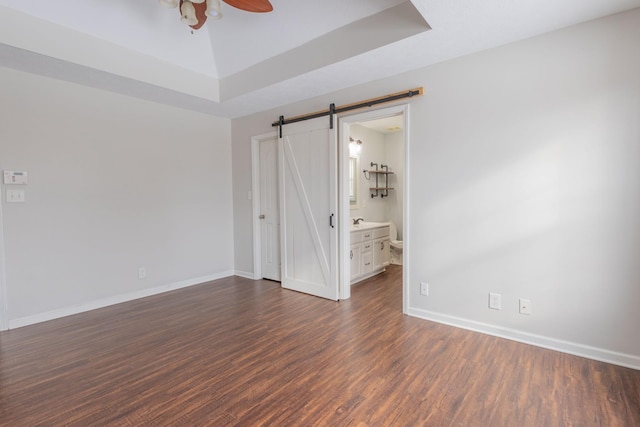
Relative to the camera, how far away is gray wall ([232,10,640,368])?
2.19 m

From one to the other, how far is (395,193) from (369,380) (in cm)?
465

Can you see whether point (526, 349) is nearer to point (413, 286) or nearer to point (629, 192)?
point (413, 286)

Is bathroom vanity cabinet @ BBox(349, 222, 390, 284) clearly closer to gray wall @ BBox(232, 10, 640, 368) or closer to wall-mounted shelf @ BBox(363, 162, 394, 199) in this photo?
wall-mounted shelf @ BBox(363, 162, 394, 199)

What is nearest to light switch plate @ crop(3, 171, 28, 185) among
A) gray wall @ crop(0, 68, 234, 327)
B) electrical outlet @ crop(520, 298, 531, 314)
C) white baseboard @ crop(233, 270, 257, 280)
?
gray wall @ crop(0, 68, 234, 327)

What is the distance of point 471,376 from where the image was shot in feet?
6.89

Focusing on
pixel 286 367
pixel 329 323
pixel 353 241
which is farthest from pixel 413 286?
pixel 286 367

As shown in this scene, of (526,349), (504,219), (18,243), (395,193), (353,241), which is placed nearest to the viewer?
(526,349)

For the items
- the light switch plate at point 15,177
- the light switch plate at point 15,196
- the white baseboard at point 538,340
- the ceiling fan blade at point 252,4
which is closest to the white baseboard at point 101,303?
the light switch plate at point 15,196

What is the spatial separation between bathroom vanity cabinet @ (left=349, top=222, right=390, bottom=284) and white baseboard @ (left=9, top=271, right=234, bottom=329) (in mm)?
2170

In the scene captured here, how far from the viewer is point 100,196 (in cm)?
353

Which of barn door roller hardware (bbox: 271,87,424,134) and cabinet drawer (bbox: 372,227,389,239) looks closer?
barn door roller hardware (bbox: 271,87,424,134)

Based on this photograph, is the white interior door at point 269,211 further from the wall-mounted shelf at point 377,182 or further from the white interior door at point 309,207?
the wall-mounted shelf at point 377,182

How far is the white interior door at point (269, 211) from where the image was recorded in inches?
176

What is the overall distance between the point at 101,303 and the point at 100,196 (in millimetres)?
1244
